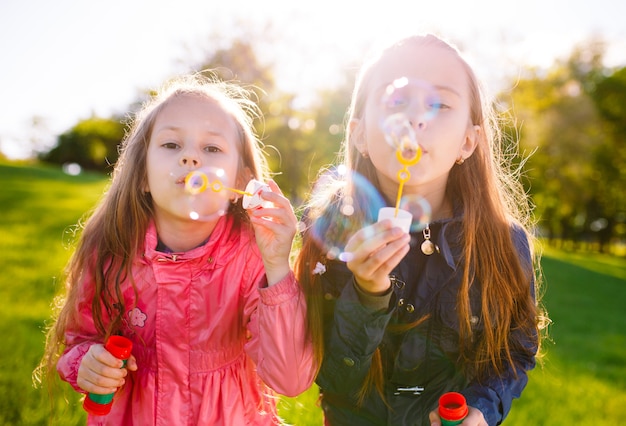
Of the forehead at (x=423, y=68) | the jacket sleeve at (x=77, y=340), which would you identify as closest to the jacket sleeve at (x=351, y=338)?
the forehead at (x=423, y=68)

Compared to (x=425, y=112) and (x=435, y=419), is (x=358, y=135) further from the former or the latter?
(x=435, y=419)

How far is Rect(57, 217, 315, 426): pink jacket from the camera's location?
194 centimetres

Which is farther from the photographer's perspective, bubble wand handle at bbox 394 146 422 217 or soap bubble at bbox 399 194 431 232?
soap bubble at bbox 399 194 431 232

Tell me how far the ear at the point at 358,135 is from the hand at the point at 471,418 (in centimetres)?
90

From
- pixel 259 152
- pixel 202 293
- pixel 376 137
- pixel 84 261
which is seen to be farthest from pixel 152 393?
pixel 376 137

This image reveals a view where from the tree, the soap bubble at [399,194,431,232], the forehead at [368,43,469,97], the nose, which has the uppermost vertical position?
the forehead at [368,43,469,97]

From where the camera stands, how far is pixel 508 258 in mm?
2014

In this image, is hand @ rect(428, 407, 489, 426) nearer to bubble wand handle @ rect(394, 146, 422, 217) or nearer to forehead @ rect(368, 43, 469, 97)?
bubble wand handle @ rect(394, 146, 422, 217)

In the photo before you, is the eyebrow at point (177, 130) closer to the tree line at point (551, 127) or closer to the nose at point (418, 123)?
the nose at point (418, 123)

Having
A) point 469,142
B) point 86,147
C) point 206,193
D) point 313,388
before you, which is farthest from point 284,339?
point 86,147

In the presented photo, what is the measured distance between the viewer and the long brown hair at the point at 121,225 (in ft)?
6.63

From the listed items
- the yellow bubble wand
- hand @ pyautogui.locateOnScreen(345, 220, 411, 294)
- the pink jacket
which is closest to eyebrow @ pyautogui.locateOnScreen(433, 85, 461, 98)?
hand @ pyautogui.locateOnScreen(345, 220, 411, 294)

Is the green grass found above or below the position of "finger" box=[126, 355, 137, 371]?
below

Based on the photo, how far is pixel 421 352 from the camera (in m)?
1.93
